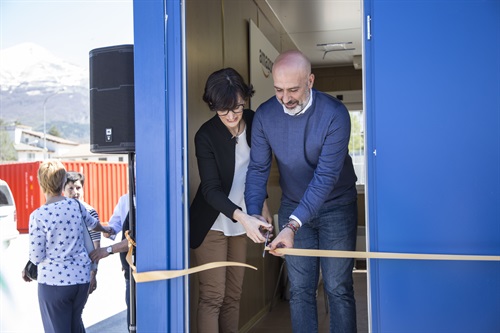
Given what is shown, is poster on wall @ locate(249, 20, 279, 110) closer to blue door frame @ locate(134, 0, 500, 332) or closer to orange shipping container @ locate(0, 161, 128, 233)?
blue door frame @ locate(134, 0, 500, 332)

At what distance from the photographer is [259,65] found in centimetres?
493

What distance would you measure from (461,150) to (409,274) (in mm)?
579

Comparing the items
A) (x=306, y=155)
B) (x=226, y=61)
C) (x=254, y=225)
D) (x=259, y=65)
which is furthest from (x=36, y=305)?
(x=306, y=155)

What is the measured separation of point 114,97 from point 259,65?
6.71 feet

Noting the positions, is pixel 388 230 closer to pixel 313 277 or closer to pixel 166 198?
pixel 313 277

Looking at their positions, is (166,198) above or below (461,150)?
below

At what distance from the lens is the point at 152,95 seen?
2.72 metres

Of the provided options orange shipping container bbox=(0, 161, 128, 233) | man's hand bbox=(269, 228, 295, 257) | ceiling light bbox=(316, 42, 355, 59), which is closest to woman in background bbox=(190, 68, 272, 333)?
man's hand bbox=(269, 228, 295, 257)

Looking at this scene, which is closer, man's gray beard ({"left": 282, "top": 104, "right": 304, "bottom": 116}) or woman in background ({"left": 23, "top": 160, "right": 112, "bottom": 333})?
man's gray beard ({"left": 282, "top": 104, "right": 304, "bottom": 116})

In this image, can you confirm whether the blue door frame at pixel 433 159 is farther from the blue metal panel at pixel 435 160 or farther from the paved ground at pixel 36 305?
the paved ground at pixel 36 305

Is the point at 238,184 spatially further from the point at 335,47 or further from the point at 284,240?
the point at 335,47

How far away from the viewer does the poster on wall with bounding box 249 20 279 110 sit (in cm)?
468

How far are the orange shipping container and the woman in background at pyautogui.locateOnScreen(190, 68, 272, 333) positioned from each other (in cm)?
1581

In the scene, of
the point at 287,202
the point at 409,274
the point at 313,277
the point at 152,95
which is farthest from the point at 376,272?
the point at 152,95
